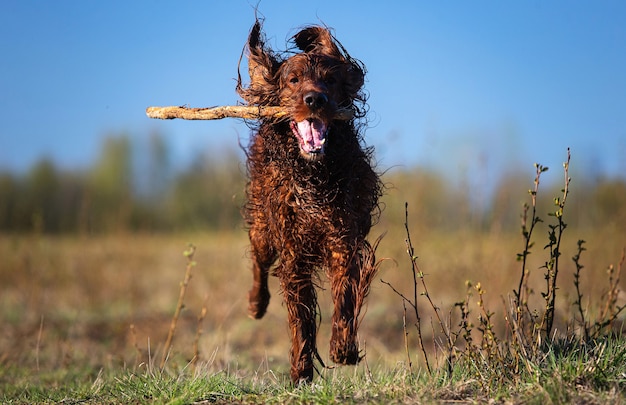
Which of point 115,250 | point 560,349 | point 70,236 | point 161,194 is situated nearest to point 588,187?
point 560,349

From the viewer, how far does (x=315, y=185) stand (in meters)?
4.25

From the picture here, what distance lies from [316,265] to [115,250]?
7704mm

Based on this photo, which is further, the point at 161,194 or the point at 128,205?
the point at 161,194

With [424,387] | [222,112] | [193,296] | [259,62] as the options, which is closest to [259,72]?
[259,62]

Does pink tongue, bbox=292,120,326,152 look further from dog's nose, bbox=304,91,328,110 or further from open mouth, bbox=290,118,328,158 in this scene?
dog's nose, bbox=304,91,328,110

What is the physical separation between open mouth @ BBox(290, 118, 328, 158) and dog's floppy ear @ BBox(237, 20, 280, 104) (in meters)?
0.51

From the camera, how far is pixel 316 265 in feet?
A: 15.0

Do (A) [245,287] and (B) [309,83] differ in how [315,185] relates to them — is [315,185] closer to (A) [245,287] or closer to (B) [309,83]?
(B) [309,83]

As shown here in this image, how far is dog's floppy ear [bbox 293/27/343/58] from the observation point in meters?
4.63

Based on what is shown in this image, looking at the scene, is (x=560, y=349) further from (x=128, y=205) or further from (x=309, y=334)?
(x=128, y=205)

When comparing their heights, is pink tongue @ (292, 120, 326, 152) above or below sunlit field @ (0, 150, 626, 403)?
above

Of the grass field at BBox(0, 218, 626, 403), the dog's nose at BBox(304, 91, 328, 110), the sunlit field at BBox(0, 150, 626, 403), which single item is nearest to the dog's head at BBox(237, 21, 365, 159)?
the dog's nose at BBox(304, 91, 328, 110)

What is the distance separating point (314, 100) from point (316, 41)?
100cm

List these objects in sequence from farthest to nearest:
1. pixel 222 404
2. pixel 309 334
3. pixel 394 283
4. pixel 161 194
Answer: pixel 161 194, pixel 394 283, pixel 309 334, pixel 222 404
